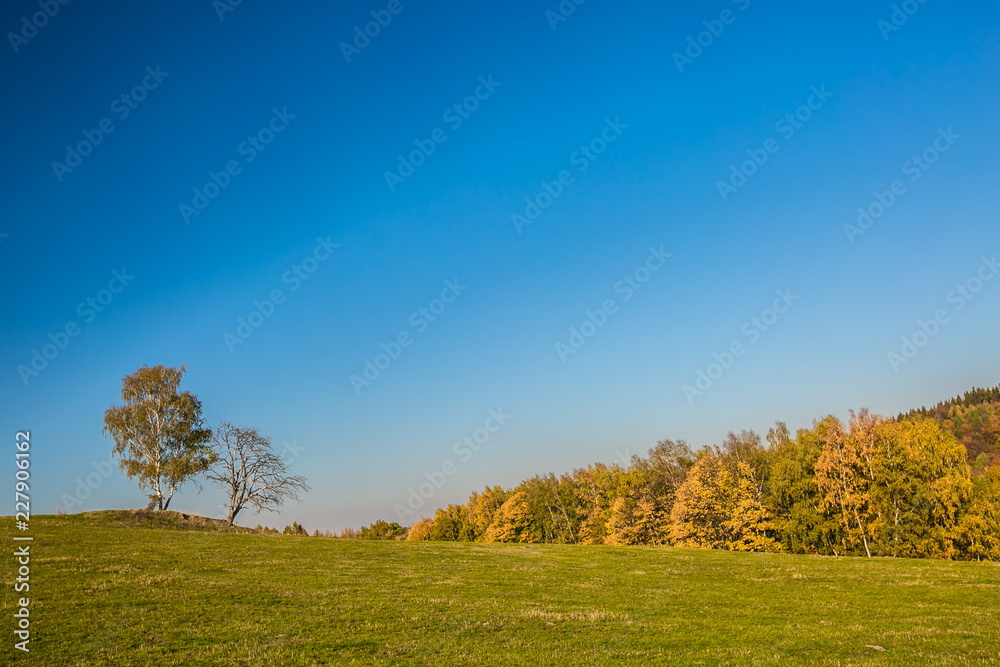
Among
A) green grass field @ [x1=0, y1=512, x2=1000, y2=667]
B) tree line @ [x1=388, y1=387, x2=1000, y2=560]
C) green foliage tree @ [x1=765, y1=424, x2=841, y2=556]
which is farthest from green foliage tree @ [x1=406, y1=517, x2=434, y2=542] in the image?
green grass field @ [x1=0, y1=512, x2=1000, y2=667]

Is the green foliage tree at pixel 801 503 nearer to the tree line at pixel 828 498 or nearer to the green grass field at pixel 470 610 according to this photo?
the tree line at pixel 828 498

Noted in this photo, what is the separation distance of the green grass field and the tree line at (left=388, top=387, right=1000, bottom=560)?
40.9 metres

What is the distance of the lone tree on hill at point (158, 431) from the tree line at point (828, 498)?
7030 cm

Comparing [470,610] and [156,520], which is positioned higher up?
[156,520]

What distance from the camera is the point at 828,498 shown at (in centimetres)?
7675

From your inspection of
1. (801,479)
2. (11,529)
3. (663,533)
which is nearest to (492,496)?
(663,533)

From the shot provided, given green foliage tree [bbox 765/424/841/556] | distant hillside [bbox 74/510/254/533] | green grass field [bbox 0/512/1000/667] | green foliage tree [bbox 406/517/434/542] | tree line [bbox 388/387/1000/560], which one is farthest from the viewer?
green foliage tree [bbox 406/517/434/542]

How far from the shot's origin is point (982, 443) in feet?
520

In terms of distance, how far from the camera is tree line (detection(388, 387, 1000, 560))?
67.8 metres

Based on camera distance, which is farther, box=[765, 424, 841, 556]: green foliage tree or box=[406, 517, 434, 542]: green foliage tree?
box=[406, 517, 434, 542]: green foliage tree

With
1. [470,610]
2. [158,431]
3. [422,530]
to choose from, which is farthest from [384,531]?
[470,610]

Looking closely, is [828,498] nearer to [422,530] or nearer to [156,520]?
[156,520]

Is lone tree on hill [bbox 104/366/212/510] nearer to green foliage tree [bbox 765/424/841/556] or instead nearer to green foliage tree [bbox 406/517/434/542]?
green foliage tree [bbox 765/424/841/556]

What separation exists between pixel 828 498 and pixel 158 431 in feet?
286
